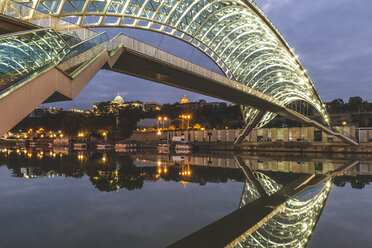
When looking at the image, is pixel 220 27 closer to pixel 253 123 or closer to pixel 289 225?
pixel 253 123

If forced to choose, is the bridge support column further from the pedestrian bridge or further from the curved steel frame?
the curved steel frame

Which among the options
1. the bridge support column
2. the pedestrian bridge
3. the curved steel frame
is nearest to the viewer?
the pedestrian bridge

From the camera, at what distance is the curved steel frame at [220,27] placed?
19138mm

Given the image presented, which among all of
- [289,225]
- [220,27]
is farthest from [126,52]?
[220,27]

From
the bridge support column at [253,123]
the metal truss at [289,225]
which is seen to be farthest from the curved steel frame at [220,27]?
the metal truss at [289,225]

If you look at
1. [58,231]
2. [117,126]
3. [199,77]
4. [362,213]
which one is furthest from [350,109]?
[58,231]

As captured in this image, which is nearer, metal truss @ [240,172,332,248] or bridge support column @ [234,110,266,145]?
metal truss @ [240,172,332,248]

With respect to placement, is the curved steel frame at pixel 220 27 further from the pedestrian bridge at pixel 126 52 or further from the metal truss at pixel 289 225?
the metal truss at pixel 289 225

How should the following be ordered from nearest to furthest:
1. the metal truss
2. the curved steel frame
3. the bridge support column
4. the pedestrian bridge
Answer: the metal truss, the pedestrian bridge, the curved steel frame, the bridge support column

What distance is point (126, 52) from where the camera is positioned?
1747cm

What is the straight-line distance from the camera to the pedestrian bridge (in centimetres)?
968

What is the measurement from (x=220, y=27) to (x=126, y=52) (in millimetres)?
21004

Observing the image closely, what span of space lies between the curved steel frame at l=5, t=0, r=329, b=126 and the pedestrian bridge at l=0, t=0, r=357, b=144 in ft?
0.21

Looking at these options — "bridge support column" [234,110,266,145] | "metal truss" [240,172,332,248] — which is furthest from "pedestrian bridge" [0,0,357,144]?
"metal truss" [240,172,332,248]
